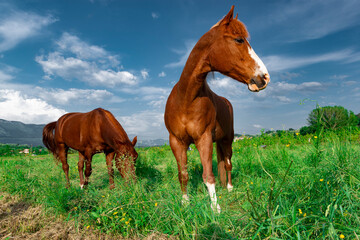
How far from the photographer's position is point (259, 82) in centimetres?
265

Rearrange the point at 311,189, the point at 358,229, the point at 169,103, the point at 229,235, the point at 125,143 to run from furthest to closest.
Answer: the point at 125,143
the point at 169,103
the point at 311,189
the point at 229,235
the point at 358,229

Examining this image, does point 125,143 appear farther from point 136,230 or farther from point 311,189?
point 311,189

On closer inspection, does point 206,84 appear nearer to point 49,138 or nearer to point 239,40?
point 239,40

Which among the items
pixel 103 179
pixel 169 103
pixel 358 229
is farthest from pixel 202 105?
pixel 103 179

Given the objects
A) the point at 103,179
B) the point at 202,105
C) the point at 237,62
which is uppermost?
the point at 237,62

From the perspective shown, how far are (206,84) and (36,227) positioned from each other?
132 inches

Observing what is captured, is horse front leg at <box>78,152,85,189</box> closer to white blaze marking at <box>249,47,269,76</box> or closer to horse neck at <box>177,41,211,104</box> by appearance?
horse neck at <box>177,41,211,104</box>

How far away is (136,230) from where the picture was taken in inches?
104

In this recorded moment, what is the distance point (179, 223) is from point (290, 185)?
5.04 ft

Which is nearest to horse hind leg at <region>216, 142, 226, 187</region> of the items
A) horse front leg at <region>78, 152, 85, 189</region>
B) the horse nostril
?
the horse nostril

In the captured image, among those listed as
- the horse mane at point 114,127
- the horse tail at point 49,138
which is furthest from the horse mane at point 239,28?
the horse tail at point 49,138

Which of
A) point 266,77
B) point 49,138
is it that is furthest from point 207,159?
point 49,138

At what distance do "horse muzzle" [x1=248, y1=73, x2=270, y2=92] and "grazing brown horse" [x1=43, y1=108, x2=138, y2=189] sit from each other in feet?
9.12

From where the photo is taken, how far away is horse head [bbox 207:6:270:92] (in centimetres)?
269
